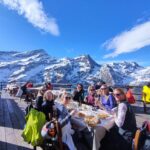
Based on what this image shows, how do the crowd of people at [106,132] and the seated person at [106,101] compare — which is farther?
the seated person at [106,101]

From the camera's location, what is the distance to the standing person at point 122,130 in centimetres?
443

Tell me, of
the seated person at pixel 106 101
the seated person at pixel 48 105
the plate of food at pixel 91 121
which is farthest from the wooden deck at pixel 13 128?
the plate of food at pixel 91 121

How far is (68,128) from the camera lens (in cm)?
510

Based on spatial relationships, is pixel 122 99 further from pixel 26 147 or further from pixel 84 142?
pixel 26 147

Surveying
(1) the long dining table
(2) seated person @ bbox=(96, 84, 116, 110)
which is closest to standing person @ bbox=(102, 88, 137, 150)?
(1) the long dining table

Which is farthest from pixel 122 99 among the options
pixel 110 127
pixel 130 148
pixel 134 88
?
pixel 134 88

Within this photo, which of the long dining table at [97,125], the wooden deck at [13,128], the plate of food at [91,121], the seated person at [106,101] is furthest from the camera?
the seated person at [106,101]

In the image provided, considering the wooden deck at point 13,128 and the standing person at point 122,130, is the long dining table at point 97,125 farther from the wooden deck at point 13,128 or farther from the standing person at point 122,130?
the wooden deck at point 13,128

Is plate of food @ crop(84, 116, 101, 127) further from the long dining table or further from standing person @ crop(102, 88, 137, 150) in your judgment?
standing person @ crop(102, 88, 137, 150)

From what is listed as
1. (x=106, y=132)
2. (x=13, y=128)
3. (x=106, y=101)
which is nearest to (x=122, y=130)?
(x=106, y=132)

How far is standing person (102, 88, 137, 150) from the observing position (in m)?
4.43

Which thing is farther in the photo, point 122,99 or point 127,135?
point 122,99

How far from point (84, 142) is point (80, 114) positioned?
1.91 ft

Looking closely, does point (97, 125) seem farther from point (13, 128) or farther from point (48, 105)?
point (13, 128)
